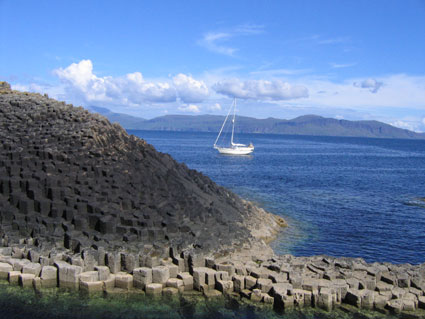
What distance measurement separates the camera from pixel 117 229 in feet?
58.3

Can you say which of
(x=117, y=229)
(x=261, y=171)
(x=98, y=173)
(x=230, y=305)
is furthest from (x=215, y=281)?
(x=261, y=171)

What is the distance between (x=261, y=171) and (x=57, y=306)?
168 ft

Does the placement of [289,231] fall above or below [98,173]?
below

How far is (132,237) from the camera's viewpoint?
56.9 feet

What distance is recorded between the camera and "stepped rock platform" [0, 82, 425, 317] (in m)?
14.9

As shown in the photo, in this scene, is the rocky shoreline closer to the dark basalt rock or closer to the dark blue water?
the dark basalt rock

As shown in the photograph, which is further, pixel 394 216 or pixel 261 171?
pixel 261 171

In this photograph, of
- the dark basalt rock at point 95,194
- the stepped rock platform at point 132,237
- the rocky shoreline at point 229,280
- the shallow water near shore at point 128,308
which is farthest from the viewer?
the dark basalt rock at point 95,194

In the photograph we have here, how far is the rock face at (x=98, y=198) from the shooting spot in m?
17.1

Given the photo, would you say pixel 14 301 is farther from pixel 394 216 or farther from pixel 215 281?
pixel 394 216

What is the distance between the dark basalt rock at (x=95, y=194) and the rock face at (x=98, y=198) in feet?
0.14

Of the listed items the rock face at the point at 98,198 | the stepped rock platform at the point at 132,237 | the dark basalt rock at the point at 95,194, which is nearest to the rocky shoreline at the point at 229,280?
the stepped rock platform at the point at 132,237

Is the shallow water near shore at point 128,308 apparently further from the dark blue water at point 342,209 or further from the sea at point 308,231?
the dark blue water at point 342,209

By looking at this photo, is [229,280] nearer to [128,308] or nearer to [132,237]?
[128,308]
